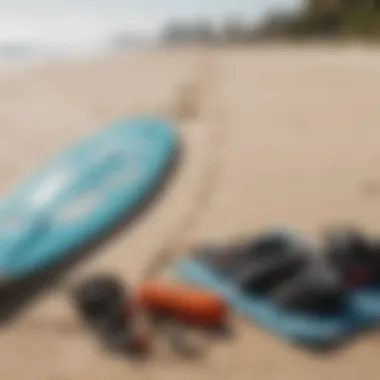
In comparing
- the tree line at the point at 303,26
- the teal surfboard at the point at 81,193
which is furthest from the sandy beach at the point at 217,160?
the tree line at the point at 303,26

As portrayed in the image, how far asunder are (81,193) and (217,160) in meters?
0.47

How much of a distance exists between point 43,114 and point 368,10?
3.06 meters

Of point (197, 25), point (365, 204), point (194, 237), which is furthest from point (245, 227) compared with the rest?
point (197, 25)

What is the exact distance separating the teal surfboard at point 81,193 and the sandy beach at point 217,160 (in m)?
0.05

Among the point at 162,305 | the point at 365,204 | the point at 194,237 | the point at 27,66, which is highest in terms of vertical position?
the point at 27,66

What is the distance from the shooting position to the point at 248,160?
8.34 ft

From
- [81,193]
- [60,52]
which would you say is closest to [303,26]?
[60,52]

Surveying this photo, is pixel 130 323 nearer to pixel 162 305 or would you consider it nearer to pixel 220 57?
pixel 162 305

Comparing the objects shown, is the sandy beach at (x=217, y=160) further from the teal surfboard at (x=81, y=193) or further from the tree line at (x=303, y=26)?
the tree line at (x=303, y=26)

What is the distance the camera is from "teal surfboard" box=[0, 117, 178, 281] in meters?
1.95

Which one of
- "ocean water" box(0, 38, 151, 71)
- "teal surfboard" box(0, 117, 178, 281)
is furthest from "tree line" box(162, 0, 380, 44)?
"teal surfboard" box(0, 117, 178, 281)

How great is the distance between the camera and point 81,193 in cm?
221

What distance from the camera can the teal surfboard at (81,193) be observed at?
6.40ft

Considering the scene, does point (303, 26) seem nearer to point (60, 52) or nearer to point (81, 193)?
point (60, 52)
